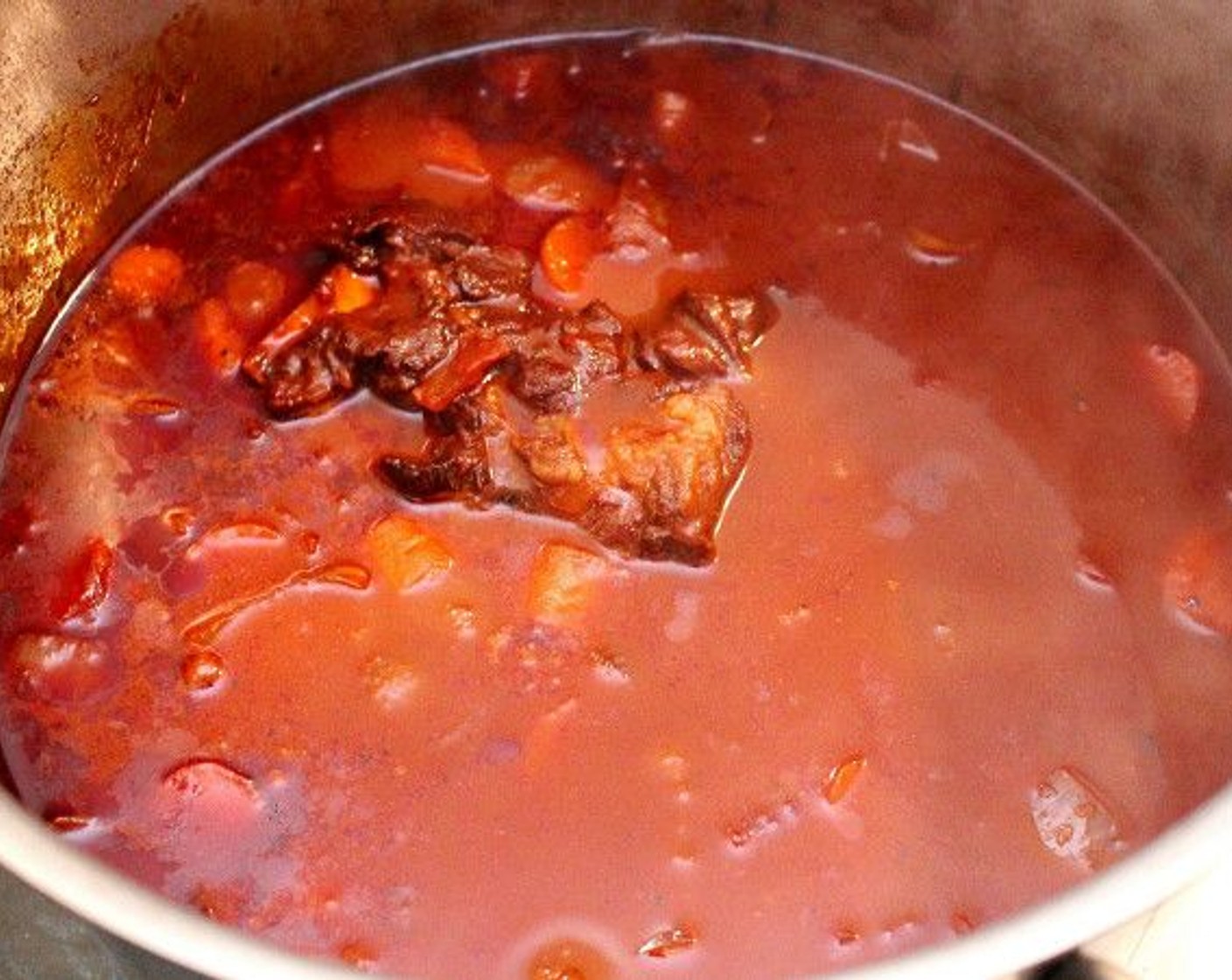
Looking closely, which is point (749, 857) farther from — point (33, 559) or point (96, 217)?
point (96, 217)

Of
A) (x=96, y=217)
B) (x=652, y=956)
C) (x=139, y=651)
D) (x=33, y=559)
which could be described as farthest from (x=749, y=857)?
(x=96, y=217)

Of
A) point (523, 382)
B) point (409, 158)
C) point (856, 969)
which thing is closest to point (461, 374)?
point (523, 382)

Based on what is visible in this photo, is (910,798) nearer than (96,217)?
Yes

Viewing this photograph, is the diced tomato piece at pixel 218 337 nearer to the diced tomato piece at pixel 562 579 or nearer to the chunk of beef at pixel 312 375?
the chunk of beef at pixel 312 375

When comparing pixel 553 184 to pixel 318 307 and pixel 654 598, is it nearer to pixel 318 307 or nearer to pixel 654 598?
pixel 318 307

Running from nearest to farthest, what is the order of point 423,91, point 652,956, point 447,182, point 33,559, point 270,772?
point 652,956 < point 270,772 < point 33,559 < point 447,182 < point 423,91

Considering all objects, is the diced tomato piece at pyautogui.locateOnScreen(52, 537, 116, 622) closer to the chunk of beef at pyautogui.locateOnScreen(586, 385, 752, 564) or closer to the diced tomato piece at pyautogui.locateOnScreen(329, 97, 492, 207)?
the chunk of beef at pyautogui.locateOnScreen(586, 385, 752, 564)

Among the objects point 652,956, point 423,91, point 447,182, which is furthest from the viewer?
point 423,91

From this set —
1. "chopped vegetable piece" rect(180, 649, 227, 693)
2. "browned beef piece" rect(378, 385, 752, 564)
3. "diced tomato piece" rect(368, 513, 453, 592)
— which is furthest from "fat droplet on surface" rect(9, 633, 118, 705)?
"browned beef piece" rect(378, 385, 752, 564)
